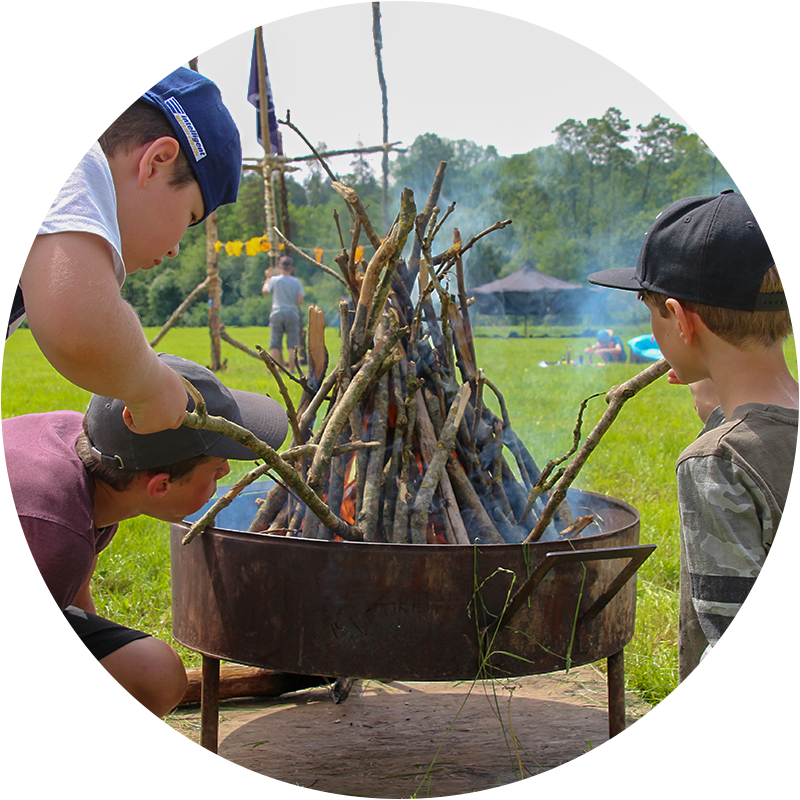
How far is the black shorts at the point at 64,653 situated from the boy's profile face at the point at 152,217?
3.86ft

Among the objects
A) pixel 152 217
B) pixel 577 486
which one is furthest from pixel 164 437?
pixel 577 486

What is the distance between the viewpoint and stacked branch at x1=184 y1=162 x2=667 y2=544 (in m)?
2.44

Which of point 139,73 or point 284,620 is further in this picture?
point 284,620

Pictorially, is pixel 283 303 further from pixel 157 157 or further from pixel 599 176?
pixel 157 157

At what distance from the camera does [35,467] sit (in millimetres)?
1903

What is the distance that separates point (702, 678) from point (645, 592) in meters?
2.30

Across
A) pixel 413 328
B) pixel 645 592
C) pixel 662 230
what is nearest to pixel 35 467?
pixel 413 328

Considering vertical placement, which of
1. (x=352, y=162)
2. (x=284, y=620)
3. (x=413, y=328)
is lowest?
(x=284, y=620)

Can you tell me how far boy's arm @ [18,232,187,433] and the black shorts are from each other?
45.8 inches

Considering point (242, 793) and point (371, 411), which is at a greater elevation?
point (371, 411)

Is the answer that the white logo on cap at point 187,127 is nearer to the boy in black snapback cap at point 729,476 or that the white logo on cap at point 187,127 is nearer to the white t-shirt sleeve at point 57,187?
the white t-shirt sleeve at point 57,187

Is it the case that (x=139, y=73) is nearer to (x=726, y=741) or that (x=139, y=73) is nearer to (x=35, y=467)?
(x=35, y=467)

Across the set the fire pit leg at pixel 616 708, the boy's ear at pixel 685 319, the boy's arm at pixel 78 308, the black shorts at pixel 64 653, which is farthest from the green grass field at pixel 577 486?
the boy's arm at pixel 78 308

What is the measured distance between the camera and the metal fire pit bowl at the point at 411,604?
→ 2004 millimetres
